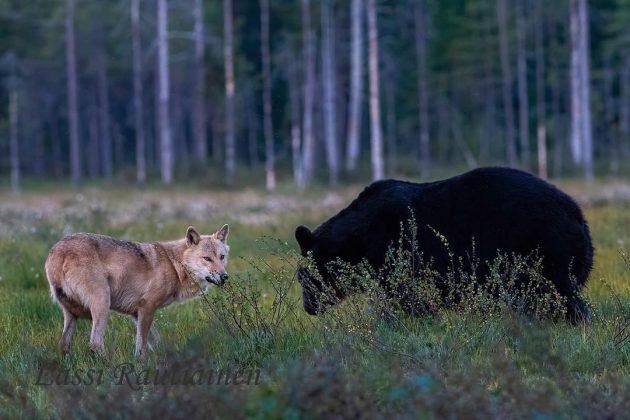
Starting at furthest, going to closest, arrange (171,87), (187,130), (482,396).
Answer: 1. (187,130)
2. (171,87)
3. (482,396)

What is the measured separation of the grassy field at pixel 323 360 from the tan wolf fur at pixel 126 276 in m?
0.23

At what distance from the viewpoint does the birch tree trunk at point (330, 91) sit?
39.0 m

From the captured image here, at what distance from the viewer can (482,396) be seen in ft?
16.4

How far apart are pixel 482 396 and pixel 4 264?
8665 millimetres

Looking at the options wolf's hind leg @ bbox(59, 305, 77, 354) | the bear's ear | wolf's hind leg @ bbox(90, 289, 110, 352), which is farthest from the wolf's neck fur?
the bear's ear

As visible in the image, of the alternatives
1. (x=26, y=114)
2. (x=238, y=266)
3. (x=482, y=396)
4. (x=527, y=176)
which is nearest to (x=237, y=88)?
(x=26, y=114)

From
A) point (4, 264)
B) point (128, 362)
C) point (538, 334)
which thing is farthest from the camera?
point (4, 264)

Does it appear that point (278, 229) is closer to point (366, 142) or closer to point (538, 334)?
point (538, 334)

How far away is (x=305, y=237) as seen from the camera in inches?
357

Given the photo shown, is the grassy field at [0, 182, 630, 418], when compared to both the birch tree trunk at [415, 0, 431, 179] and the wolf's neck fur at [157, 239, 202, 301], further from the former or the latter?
the birch tree trunk at [415, 0, 431, 179]

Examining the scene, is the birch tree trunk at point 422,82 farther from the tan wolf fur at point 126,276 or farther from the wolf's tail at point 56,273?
the wolf's tail at point 56,273

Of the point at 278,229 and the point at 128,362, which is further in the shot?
the point at 278,229

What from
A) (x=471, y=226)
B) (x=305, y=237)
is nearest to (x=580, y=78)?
(x=305, y=237)

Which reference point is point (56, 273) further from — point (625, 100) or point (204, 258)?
point (625, 100)
